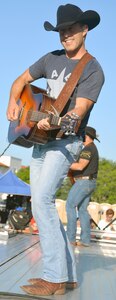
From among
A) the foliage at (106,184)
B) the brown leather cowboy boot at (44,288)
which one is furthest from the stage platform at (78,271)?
the foliage at (106,184)

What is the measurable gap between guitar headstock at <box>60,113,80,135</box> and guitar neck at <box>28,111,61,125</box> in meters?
0.04

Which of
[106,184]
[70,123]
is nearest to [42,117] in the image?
[70,123]

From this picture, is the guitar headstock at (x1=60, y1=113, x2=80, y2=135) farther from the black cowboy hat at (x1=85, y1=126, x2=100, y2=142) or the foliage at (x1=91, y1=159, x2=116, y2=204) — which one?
the foliage at (x1=91, y1=159, x2=116, y2=204)

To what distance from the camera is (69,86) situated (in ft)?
11.9

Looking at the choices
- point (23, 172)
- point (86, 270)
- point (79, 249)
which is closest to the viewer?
point (86, 270)

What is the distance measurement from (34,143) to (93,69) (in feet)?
2.22

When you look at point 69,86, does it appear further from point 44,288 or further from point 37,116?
point 44,288

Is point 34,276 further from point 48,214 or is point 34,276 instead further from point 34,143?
point 34,143

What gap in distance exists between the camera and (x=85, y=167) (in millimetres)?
7559

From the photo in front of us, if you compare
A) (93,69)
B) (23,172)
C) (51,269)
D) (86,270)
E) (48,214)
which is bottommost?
(23,172)

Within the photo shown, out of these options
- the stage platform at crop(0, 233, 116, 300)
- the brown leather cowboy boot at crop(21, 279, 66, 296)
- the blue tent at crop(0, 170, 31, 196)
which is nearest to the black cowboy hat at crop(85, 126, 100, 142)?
the stage platform at crop(0, 233, 116, 300)

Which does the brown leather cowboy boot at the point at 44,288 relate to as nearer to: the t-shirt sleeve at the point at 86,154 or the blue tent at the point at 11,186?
the t-shirt sleeve at the point at 86,154

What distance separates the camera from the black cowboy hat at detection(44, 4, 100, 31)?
373 cm

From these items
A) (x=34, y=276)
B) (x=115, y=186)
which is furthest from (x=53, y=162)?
(x=115, y=186)
